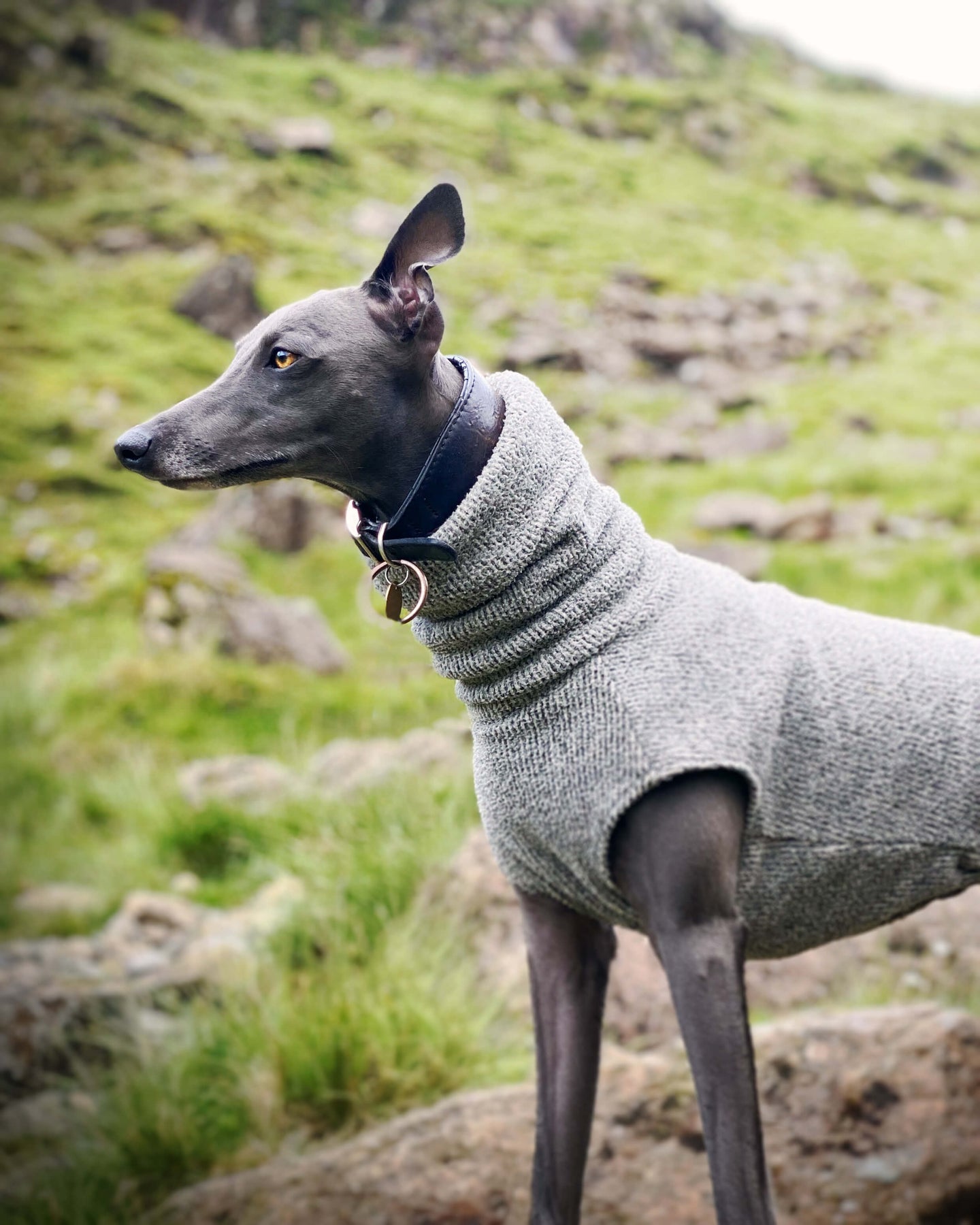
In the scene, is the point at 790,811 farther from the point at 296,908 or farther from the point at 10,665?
the point at 10,665

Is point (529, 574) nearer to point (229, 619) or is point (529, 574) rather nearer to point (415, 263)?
point (415, 263)

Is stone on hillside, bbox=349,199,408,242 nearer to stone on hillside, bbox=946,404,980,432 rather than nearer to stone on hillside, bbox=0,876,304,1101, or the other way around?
stone on hillside, bbox=946,404,980,432

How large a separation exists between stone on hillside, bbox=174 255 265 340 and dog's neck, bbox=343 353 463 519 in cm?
1562

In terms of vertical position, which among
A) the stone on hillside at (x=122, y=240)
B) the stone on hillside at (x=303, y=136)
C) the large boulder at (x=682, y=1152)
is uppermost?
the large boulder at (x=682, y=1152)

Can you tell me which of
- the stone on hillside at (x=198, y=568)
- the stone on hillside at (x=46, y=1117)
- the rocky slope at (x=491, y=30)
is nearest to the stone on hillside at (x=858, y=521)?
the stone on hillside at (x=198, y=568)

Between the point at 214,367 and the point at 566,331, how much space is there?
24.3 ft

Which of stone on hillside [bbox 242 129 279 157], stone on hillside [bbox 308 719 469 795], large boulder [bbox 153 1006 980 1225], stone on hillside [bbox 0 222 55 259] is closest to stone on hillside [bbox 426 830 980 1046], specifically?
large boulder [bbox 153 1006 980 1225]

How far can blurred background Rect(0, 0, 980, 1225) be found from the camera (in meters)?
3.50

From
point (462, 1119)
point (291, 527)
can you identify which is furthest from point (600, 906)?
point (291, 527)

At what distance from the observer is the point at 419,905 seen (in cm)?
473

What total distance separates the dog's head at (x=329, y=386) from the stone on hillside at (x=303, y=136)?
21.7m

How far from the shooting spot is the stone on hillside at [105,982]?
4.82 meters

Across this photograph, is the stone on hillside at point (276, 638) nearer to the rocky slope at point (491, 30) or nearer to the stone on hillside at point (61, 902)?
the stone on hillside at point (61, 902)

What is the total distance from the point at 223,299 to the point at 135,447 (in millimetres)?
16076
